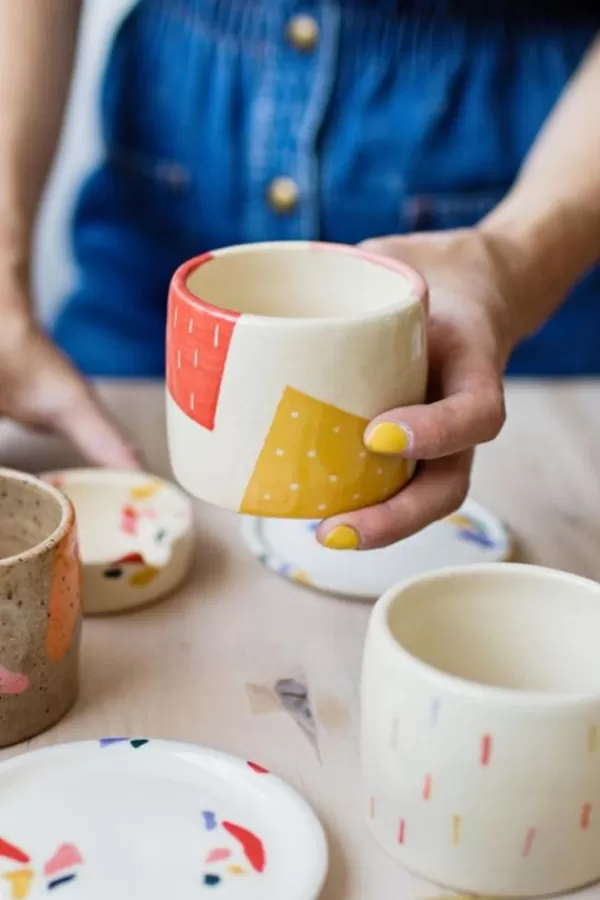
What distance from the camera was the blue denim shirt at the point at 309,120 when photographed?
101 cm

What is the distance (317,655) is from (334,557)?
9 centimetres

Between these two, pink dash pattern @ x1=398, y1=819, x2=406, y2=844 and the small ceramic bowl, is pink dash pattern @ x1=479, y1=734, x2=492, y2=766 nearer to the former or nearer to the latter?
pink dash pattern @ x1=398, y1=819, x2=406, y2=844

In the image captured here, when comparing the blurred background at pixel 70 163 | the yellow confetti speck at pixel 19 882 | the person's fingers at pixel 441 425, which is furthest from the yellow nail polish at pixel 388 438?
the blurred background at pixel 70 163

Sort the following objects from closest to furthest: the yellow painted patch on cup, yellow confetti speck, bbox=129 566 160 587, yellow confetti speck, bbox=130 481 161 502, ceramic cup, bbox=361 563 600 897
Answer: ceramic cup, bbox=361 563 600 897
the yellow painted patch on cup
yellow confetti speck, bbox=129 566 160 587
yellow confetti speck, bbox=130 481 161 502

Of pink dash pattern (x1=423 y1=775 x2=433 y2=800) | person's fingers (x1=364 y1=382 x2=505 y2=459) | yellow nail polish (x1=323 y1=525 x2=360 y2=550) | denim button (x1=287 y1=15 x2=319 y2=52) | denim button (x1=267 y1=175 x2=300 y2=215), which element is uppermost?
denim button (x1=287 y1=15 x2=319 y2=52)

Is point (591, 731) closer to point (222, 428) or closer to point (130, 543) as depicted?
point (222, 428)

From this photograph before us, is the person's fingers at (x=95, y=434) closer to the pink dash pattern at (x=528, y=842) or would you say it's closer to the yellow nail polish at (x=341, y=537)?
the yellow nail polish at (x=341, y=537)

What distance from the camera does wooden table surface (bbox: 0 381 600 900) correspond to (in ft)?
1.78

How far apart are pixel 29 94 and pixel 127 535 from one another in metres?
0.42

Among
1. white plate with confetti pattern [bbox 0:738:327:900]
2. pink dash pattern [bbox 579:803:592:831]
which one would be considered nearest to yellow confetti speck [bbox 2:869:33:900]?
white plate with confetti pattern [bbox 0:738:327:900]

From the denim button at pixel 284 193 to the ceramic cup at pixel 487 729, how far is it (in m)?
0.59

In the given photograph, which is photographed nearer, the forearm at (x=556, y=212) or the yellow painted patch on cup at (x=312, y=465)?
the yellow painted patch on cup at (x=312, y=465)

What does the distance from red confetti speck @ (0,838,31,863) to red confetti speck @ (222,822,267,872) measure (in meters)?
0.08

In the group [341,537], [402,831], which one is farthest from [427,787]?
[341,537]
